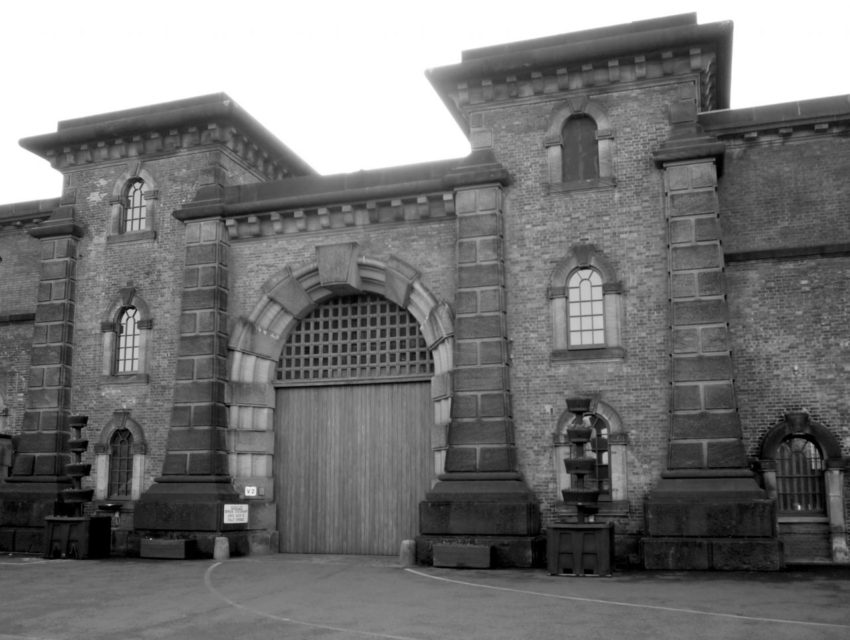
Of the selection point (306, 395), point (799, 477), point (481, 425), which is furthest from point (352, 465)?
point (799, 477)

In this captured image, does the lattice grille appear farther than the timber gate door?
Yes

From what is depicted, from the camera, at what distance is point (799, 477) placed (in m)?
17.1

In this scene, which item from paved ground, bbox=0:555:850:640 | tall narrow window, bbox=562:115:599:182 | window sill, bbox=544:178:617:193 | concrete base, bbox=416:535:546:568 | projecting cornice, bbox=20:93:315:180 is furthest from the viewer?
projecting cornice, bbox=20:93:315:180

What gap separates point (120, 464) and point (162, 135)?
7.50 metres

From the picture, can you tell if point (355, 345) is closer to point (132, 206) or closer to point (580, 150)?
point (580, 150)

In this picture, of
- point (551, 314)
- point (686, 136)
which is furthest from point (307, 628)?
point (686, 136)

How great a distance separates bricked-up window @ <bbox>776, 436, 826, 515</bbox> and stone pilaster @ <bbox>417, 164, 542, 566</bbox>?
4.69 meters

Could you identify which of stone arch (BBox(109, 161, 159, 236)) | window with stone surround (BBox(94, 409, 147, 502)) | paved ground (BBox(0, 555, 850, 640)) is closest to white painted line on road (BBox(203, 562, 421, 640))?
paved ground (BBox(0, 555, 850, 640))

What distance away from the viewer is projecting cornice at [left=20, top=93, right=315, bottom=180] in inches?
806

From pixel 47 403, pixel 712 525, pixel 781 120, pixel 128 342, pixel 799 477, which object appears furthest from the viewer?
pixel 128 342

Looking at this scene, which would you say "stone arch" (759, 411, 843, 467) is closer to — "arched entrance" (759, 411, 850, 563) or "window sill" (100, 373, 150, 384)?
"arched entrance" (759, 411, 850, 563)

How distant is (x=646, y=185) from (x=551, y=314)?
9.95 ft

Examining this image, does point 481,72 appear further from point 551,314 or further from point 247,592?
point 247,592

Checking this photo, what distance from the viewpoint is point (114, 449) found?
20.5 metres
